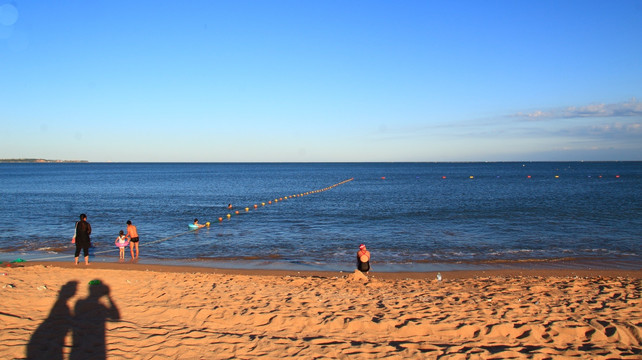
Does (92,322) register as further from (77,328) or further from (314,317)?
(314,317)

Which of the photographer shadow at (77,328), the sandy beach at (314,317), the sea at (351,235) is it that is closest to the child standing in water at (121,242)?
the sea at (351,235)

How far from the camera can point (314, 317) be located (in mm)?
8469

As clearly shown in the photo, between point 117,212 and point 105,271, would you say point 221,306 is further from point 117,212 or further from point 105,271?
point 117,212

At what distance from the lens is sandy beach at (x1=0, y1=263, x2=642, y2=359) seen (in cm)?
689

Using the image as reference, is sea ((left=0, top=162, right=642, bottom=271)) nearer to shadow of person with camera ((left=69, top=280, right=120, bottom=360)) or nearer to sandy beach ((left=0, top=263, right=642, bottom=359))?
sandy beach ((left=0, top=263, right=642, bottom=359))

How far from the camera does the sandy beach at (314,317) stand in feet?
22.6

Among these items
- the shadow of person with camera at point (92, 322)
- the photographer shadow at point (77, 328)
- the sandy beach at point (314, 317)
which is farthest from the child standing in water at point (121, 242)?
the photographer shadow at point (77, 328)

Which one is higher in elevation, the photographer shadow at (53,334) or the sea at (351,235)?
the photographer shadow at (53,334)

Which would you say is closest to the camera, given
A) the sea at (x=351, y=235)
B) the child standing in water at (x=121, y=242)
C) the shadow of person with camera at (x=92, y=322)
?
the shadow of person with camera at (x=92, y=322)

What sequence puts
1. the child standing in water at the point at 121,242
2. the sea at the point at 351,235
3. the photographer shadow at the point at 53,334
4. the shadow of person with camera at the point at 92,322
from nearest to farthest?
the photographer shadow at the point at 53,334
the shadow of person with camera at the point at 92,322
the child standing in water at the point at 121,242
the sea at the point at 351,235

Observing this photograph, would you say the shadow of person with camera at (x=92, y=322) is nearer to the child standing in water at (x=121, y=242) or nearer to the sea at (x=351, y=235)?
the child standing in water at (x=121, y=242)

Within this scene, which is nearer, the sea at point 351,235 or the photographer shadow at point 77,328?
the photographer shadow at point 77,328

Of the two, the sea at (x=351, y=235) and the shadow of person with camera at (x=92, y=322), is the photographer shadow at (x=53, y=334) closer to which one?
the shadow of person with camera at (x=92, y=322)

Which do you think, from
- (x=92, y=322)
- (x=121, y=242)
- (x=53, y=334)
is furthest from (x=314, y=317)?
(x=121, y=242)
